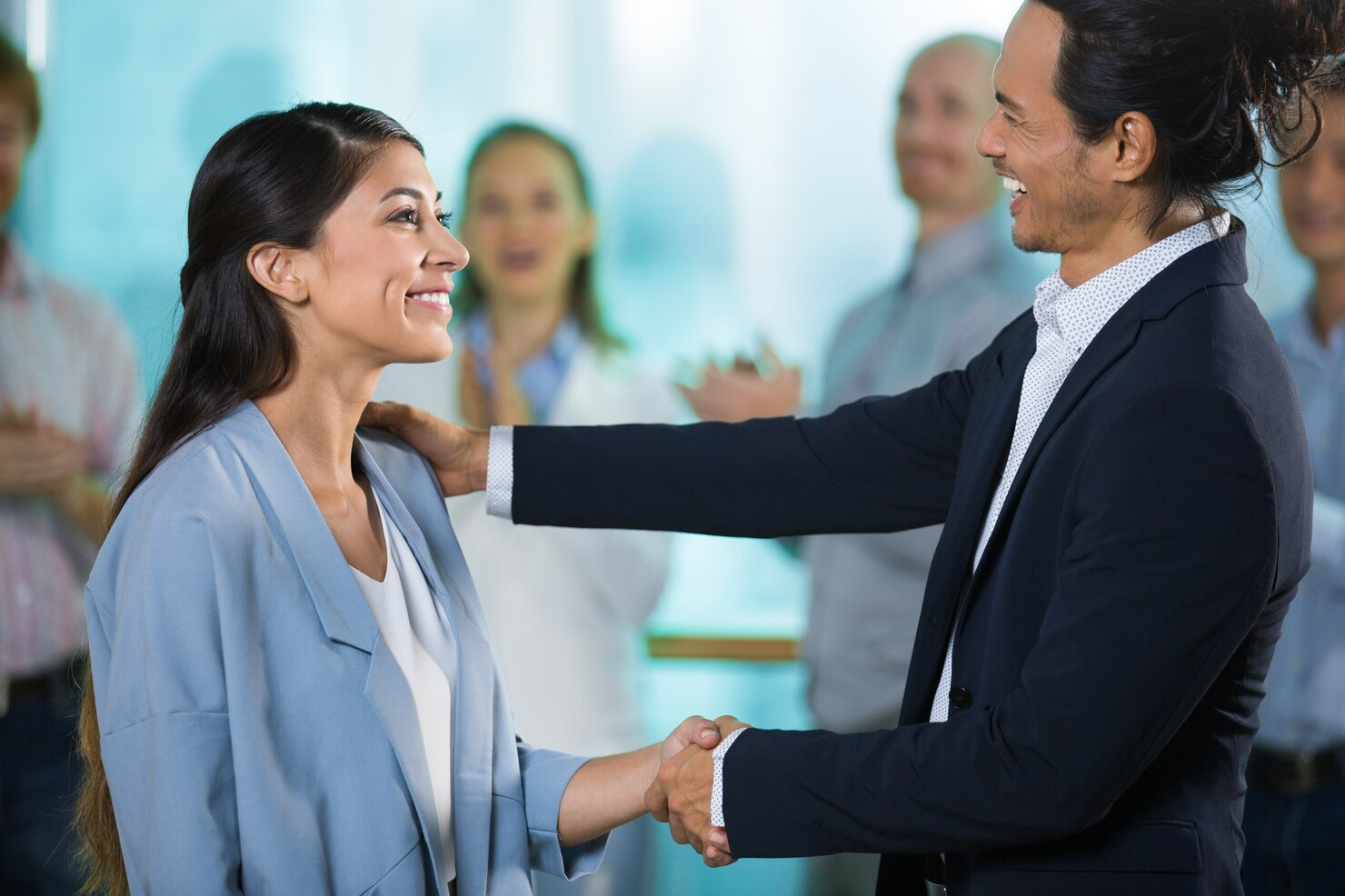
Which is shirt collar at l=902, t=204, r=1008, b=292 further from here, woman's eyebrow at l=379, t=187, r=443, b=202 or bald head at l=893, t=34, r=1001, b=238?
woman's eyebrow at l=379, t=187, r=443, b=202

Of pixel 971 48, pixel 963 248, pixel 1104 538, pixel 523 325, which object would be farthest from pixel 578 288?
pixel 1104 538

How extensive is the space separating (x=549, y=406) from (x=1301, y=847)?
2085mm

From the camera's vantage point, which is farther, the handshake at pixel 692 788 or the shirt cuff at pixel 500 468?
the shirt cuff at pixel 500 468

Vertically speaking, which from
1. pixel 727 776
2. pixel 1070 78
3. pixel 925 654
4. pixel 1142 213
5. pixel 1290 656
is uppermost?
pixel 1070 78

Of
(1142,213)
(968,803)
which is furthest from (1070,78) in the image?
(968,803)

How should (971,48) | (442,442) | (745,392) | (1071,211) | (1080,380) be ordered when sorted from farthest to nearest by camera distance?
(745,392) → (971,48) → (442,442) → (1071,211) → (1080,380)

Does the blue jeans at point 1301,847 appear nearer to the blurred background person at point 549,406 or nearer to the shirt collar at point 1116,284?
the blurred background person at point 549,406

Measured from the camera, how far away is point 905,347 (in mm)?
3256

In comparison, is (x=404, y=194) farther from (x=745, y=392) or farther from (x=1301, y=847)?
(x=1301, y=847)

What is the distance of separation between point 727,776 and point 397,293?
686 millimetres

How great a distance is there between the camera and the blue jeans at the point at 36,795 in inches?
127

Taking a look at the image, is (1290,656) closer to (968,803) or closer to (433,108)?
(968,803)

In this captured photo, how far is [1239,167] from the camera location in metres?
1.47

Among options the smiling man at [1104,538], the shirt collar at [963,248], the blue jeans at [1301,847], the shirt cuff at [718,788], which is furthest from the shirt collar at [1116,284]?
the blue jeans at [1301,847]
